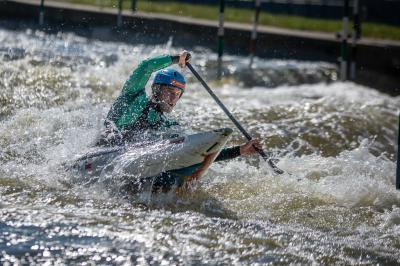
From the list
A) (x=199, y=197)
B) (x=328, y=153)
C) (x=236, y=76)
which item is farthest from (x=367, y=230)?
(x=236, y=76)

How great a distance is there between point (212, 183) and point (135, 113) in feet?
2.97

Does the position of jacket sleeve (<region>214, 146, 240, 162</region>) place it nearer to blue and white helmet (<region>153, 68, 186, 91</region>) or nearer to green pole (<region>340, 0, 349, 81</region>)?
blue and white helmet (<region>153, 68, 186, 91</region>)

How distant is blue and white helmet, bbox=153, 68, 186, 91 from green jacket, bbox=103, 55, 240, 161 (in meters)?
0.19

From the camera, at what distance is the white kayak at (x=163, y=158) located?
6.81 m

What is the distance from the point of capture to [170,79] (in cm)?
734

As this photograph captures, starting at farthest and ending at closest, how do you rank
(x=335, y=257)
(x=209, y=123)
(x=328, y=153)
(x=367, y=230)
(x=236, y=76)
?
(x=236, y=76) → (x=209, y=123) → (x=328, y=153) → (x=367, y=230) → (x=335, y=257)

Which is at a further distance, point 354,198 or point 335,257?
point 354,198

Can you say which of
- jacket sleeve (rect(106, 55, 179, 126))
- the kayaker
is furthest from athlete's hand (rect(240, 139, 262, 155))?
jacket sleeve (rect(106, 55, 179, 126))

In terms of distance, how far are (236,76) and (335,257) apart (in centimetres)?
788

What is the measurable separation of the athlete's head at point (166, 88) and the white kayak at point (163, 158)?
47 cm

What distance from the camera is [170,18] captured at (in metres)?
16.1

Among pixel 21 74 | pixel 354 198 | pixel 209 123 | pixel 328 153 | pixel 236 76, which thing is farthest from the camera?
pixel 236 76

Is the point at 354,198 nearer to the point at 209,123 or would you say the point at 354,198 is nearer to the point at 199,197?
the point at 199,197

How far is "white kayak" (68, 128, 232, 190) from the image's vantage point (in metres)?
6.81
